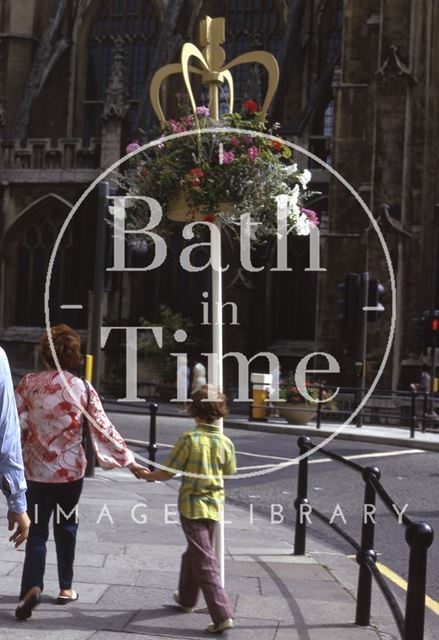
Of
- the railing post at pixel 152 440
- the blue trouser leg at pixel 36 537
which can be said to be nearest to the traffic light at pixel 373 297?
the railing post at pixel 152 440

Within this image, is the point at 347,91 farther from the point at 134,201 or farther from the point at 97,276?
the point at 134,201

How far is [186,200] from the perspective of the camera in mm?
6758

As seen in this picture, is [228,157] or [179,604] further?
[228,157]

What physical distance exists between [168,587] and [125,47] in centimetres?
3102

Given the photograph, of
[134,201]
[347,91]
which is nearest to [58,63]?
[347,91]

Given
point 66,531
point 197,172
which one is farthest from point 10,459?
point 197,172

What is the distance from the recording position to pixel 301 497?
7.77 metres

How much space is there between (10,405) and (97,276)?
25.2 ft

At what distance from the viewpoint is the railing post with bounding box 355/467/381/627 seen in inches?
232

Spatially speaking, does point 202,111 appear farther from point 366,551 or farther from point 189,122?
point 366,551

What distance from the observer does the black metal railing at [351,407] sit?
21.2 meters

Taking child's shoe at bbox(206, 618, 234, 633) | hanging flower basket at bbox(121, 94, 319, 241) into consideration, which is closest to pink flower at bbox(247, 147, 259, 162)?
hanging flower basket at bbox(121, 94, 319, 241)

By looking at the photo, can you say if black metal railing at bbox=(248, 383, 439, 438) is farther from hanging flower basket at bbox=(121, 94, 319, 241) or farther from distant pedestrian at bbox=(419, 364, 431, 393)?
hanging flower basket at bbox=(121, 94, 319, 241)

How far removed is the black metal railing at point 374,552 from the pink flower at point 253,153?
1847 mm
